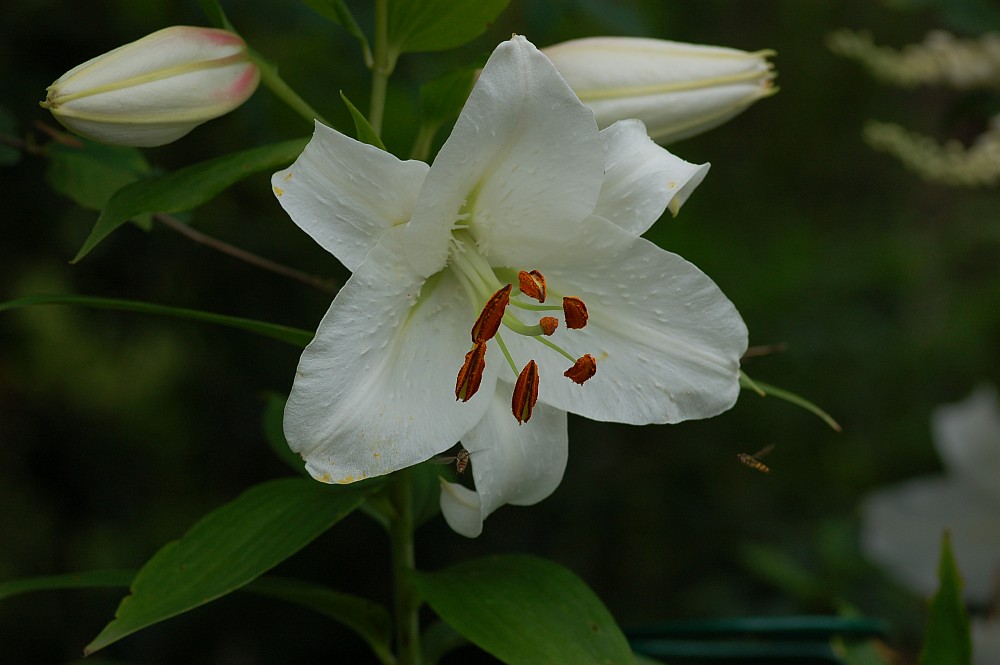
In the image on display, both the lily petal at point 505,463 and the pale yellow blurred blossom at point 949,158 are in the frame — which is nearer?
the lily petal at point 505,463

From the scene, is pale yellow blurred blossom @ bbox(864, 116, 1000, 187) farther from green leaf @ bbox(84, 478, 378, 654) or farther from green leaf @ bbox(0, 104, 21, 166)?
green leaf @ bbox(0, 104, 21, 166)

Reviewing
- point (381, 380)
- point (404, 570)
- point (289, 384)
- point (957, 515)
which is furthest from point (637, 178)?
point (289, 384)

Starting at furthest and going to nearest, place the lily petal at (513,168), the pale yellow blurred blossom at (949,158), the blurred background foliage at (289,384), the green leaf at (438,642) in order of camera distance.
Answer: the blurred background foliage at (289,384), the pale yellow blurred blossom at (949,158), the green leaf at (438,642), the lily petal at (513,168)

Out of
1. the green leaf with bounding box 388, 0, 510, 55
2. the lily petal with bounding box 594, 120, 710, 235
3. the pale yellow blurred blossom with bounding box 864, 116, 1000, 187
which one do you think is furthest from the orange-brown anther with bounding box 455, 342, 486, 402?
the pale yellow blurred blossom with bounding box 864, 116, 1000, 187

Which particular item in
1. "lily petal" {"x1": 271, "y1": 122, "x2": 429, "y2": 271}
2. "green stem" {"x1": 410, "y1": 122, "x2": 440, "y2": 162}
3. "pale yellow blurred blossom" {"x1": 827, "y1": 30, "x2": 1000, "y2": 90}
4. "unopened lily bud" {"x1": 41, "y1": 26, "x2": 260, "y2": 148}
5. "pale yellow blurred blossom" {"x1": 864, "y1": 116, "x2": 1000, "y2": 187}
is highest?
"unopened lily bud" {"x1": 41, "y1": 26, "x2": 260, "y2": 148}

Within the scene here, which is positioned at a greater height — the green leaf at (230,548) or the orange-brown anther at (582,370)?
the orange-brown anther at (582,370)

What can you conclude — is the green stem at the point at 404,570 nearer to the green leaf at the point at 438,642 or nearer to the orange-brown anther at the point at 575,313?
the green leaf at the point at 438,642

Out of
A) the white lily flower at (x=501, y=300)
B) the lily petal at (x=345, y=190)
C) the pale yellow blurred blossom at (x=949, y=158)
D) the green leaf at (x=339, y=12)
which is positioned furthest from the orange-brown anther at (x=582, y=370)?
the pale yellow blurred blossom at (x=949, y=158)

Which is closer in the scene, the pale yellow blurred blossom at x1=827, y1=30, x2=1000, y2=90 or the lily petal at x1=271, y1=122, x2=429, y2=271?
the lily petal at x1=271, y1=122, x2=429, y2=271
